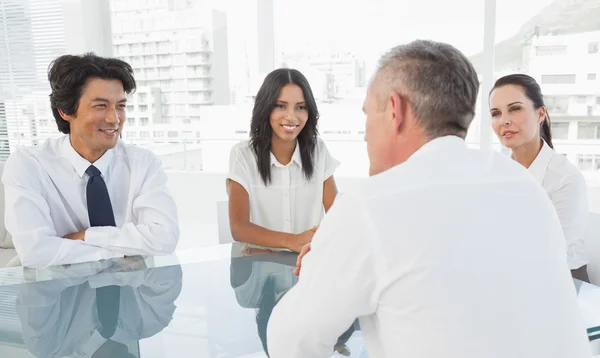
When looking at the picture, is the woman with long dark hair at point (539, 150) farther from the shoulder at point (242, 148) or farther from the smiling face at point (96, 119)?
the smiling face at point (96, 119)

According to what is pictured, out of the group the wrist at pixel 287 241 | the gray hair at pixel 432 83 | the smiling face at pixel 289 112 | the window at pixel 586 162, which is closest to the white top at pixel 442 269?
the gray hair at pixel 432 83

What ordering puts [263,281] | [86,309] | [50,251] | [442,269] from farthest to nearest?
[50,251], [263,281], [86,309], [442,269]

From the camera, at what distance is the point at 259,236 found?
6.70 feet

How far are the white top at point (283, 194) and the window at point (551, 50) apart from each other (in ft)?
9.49

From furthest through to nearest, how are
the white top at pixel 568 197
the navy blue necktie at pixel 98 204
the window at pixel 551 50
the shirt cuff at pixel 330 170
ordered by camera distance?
1. the window at pixel 551 50
2. the shirt cuff at pixel 330 170
3. the navy blue necktie at pixel 98 204
4. the white top at pixel 568 197

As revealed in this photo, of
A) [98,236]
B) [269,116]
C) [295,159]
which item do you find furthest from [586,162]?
[98,236]

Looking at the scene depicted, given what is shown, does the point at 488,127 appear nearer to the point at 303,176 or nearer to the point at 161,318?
the point at 303,176

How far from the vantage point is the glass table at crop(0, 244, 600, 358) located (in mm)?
1165

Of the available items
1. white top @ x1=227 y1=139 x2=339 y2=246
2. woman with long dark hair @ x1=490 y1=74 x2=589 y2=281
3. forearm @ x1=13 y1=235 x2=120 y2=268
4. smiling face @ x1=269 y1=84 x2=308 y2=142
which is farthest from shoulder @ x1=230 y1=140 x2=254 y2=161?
woman with long dark hair @ x1=490 y1=74 x2=589 y2=281

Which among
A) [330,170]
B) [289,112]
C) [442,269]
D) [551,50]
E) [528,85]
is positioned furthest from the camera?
[551,50]

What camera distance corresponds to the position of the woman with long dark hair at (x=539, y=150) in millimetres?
1916

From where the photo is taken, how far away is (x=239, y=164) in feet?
7.64

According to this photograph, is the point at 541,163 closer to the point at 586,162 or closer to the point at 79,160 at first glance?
the point at 79,160

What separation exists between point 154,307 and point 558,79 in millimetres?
4084
